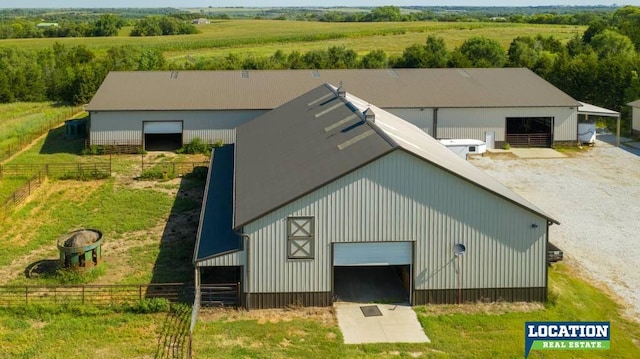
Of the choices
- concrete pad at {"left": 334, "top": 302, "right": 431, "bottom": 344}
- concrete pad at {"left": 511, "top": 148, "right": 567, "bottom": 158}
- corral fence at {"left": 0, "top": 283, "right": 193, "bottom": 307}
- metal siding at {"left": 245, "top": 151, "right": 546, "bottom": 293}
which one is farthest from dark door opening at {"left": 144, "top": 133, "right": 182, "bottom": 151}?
concrete pad at {"left": 334, "top": 302, "right": 431, "bottom": 344}

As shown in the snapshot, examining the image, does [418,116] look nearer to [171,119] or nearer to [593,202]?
[593,202]

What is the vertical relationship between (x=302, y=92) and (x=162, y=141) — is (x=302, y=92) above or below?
above

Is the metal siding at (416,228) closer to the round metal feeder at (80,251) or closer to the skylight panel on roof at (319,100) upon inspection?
the round metal feeder at (80,251)

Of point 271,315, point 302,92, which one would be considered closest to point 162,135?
point 302,92

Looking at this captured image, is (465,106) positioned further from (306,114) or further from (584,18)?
(584,18)

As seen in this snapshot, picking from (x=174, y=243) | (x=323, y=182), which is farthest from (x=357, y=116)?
(x=174, y=243)

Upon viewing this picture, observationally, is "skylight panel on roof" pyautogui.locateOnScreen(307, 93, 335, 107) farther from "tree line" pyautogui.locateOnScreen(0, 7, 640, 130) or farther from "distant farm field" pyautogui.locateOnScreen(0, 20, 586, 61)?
"distant farm field" pyautogui.locateOnScreen(0, 20, 586, 61)
